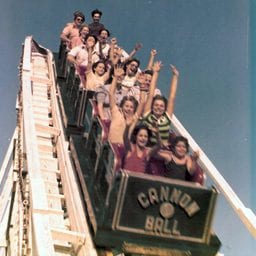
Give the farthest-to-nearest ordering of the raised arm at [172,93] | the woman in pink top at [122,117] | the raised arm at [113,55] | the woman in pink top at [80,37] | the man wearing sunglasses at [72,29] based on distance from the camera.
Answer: the man wearing sunglasses at [72,29]
the woman in pink top at [80,37]
the raised arm at [113,55]
the raised arm at [172,93]
the woman in pink top at [122,117]

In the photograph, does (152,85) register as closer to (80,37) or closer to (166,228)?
(166,228)

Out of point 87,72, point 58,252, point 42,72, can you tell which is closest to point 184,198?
point 58,252

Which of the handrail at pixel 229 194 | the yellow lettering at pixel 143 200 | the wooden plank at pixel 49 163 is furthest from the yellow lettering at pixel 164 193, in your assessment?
the wooden plank at pixel 49 163

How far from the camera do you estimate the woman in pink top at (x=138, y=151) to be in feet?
13.3

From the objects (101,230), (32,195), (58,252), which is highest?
(32,195)

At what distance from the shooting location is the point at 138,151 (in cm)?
414

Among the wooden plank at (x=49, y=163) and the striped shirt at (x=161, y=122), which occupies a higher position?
the striped shirt at (x=161, y=122)

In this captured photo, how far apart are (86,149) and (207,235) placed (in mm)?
1591

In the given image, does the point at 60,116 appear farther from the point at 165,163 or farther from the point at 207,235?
the point at 207,235

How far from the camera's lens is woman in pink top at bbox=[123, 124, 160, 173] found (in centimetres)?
404

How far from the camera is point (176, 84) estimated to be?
224 inches

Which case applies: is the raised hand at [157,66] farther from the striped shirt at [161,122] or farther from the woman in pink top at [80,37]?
the woman in pink top at [80,37]

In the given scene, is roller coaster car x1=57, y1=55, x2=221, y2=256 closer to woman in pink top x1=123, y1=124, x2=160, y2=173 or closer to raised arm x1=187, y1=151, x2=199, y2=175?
woman in pink top x1=123, y1=124, x2=160, y2=173

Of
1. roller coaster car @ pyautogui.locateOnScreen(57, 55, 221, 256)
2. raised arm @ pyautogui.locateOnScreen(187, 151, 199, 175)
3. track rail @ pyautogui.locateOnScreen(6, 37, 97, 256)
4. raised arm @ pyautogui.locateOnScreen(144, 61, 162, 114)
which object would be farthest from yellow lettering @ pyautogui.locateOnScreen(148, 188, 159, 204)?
raised arm @ pyautogui.locateOnScreen(144, 61, 162, 114)
